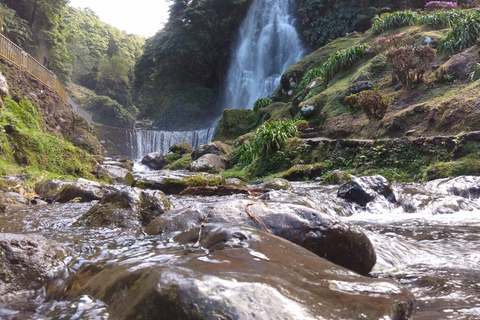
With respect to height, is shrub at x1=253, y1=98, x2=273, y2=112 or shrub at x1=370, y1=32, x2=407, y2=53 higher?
shrub at x1=370, y1=32, x2=407, y2=53

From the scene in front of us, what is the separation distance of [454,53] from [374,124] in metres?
4.11

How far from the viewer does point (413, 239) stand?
346 cm

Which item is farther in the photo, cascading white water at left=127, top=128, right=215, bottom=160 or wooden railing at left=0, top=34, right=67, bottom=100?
cascading white water at left=127, top=128, right=215, bottom=160

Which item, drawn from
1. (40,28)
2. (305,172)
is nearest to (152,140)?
(40,28)

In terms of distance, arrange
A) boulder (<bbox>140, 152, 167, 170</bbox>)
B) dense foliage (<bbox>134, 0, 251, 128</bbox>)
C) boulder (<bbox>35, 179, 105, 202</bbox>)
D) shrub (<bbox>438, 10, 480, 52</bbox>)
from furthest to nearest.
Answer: dense foliage (<bbox>134, 0, 251, 128</bbox>), boulder (<bbox>140, 152, 167, 170</bbox>), shrub (<bbox>438, 10, 480, 52</bbox>), boulder (<bbox>35, 179, 105, 202</bbox>)

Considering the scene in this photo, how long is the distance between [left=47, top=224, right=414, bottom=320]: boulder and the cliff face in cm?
1242

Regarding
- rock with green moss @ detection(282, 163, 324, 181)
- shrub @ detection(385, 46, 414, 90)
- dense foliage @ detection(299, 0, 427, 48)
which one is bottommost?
rock with green moss @ detection(282, 163, 324, 181)

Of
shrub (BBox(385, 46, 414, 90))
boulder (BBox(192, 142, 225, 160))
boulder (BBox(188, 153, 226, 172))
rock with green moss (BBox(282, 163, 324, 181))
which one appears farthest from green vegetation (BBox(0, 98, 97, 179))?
shrub (BBox(385, 46, 414, 90))

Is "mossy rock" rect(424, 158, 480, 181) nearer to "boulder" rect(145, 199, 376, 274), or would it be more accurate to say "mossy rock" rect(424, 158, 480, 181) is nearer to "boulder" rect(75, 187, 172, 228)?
"boulder" rect(145, 199, 376, 274)

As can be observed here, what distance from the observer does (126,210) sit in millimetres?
3854

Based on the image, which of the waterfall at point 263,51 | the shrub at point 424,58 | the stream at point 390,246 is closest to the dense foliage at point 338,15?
the waterfall at point 263,51

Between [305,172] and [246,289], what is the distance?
8.62m

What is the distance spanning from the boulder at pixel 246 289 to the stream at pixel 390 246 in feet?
0.55

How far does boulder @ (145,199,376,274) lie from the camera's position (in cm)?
240
